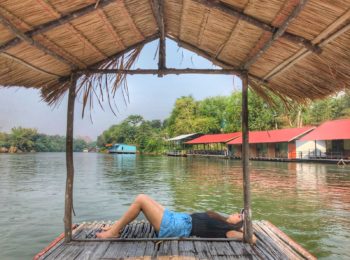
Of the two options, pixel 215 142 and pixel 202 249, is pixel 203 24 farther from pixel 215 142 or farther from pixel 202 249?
pixel 215 142

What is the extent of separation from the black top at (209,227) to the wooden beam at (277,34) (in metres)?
1.73

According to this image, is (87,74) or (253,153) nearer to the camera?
(87,74)

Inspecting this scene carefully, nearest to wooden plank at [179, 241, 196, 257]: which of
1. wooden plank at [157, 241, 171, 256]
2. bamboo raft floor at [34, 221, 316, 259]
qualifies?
bamboo raft floor at [34, 221, 316, 259]

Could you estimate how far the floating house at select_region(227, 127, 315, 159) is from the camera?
94.1 ft

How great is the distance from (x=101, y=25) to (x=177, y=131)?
56.5 m

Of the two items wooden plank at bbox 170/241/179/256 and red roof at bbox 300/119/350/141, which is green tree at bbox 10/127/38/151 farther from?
wooden plank at bbox 170/241/179/256

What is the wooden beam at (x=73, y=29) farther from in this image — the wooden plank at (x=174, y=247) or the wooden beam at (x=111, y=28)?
the wooden plank at (x=174, y=247)

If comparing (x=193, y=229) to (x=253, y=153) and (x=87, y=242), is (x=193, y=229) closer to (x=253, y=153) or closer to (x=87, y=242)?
(x=87, y=242)

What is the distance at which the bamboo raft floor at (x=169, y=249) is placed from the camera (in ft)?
10.1

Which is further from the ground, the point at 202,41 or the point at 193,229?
the point at 202,41

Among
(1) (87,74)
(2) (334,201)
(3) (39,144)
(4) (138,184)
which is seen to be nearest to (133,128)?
(3) (39,144)

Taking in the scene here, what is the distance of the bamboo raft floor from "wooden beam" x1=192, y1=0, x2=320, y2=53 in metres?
1.94

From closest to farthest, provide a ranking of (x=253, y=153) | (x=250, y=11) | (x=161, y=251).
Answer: (x=250, y=11) < (x=161, y=251) < (x=253, y=153)

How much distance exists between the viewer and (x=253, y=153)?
34000 mm
